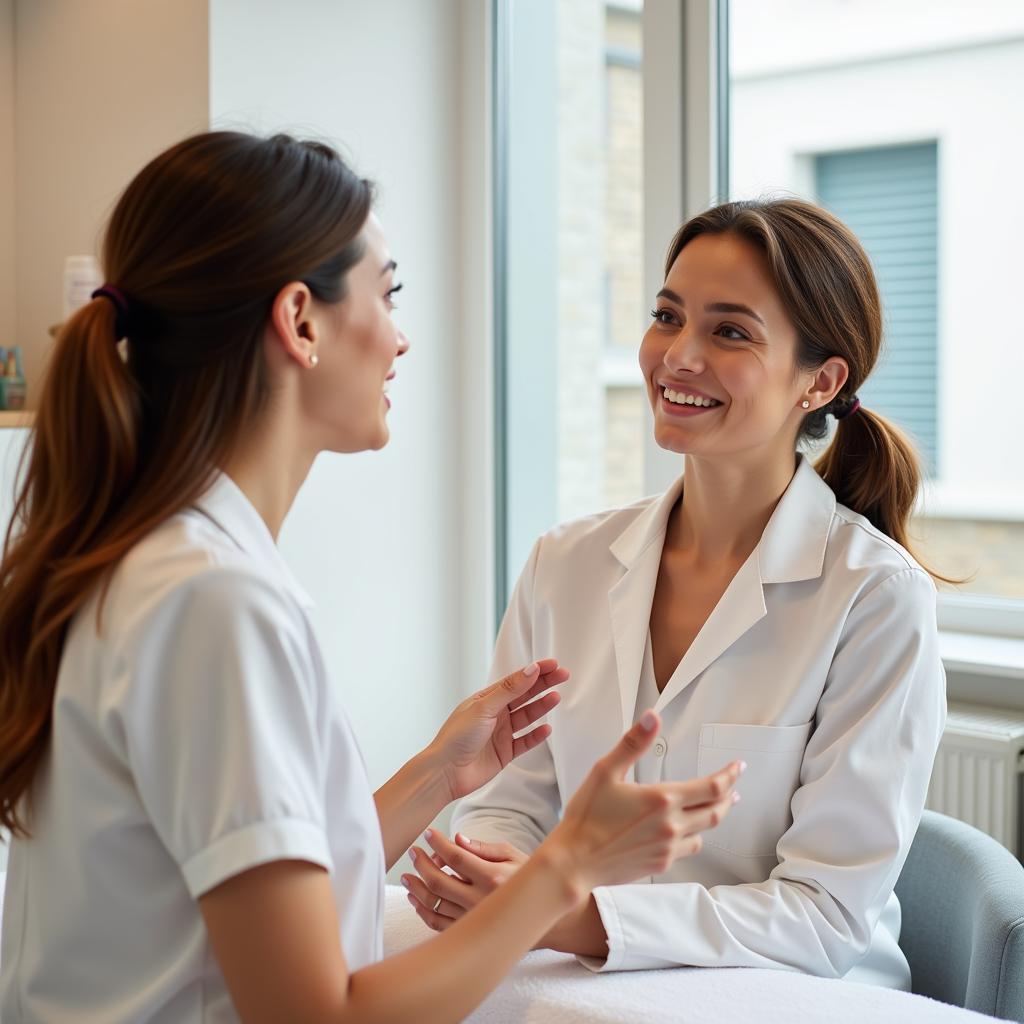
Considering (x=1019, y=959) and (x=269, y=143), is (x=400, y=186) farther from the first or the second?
(x=1019, y=959)

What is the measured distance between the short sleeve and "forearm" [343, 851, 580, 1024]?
10 cm

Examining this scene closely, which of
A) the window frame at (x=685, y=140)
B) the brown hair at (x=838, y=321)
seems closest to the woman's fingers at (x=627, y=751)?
the brown hair at (x=838, y=321)

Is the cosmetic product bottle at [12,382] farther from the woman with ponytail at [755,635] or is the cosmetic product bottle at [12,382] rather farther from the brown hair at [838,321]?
the brown hair at [838,321]

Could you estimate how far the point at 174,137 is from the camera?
2377mm

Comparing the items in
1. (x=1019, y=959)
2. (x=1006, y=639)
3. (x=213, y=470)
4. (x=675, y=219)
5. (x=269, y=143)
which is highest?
(x=675, y=219)

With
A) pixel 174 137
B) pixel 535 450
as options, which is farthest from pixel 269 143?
pixel 535 450

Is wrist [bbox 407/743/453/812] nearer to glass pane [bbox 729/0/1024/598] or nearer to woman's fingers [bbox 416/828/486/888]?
woman's fingers [bbox 416/828/486/888]

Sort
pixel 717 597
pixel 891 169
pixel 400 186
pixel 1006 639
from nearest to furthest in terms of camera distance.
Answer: pixel 717 597
pixel 1006 639
pixel 400 186
pixel 891 169

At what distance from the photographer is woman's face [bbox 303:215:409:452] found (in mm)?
1063

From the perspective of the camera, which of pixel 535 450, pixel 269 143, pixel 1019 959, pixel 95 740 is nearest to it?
pixel 95 740

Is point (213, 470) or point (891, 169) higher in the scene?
point (891, 169)

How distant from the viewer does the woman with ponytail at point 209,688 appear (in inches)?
33.1

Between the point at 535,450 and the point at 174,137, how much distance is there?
105 centimetres

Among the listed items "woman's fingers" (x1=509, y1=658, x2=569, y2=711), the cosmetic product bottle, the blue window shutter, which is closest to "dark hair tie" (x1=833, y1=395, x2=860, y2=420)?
"woman's fingers" (x1=509, y1=658, x2=569, y2=711)
